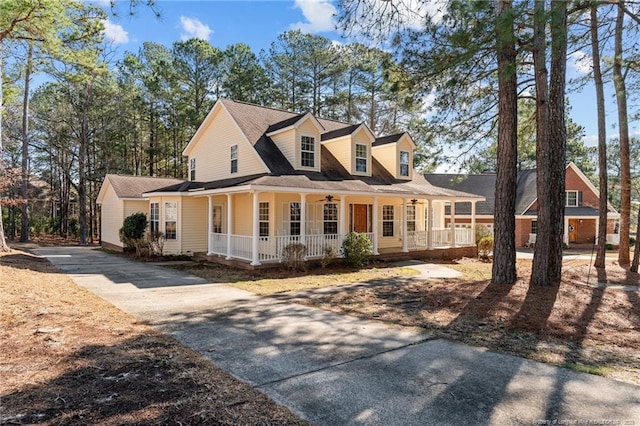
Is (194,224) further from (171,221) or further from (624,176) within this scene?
(624,176)

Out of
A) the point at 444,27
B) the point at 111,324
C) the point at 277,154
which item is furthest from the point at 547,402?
the point at 277,154

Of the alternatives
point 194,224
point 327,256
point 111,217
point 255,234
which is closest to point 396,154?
point 327,256

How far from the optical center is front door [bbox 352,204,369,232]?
17.6 metres

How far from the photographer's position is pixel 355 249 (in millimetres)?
14008

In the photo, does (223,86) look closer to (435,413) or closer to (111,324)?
(111,324)

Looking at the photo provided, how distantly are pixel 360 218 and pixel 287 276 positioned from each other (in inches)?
264

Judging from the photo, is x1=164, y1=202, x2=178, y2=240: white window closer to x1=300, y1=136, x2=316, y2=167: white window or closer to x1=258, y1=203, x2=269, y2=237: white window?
x1=258, y1=203, x2=269, y2=237: white window

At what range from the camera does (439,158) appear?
13.1 m

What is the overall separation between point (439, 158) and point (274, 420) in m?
11.4

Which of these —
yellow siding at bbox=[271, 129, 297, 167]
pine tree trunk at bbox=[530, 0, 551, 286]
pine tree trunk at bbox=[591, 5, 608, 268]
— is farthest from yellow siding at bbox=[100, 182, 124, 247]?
pine tree trunk at bbox=[591, 5, 608, 268]

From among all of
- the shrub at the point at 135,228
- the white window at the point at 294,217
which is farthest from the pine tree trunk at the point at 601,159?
the shrub at the point at 135,228

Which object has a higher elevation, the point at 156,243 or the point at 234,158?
the point at 234,158

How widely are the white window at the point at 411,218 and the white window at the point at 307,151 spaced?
597cm

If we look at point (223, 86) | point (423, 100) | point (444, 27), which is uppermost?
point (223, 86)
